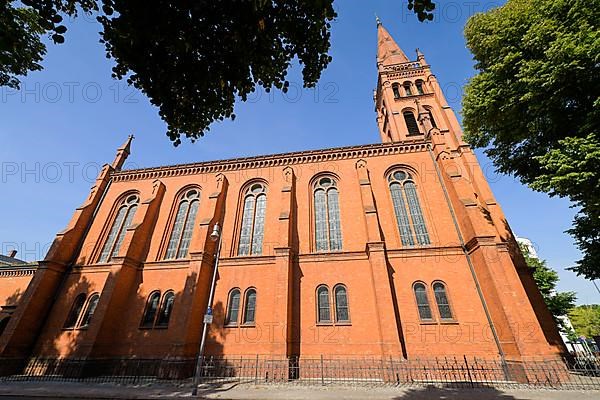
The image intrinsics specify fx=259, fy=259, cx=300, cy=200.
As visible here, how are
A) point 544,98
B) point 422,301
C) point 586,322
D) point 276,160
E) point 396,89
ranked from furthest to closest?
1. point 586,322
2. point 396,89
3. point 276,160
4. point 422,301
5. point 544,98

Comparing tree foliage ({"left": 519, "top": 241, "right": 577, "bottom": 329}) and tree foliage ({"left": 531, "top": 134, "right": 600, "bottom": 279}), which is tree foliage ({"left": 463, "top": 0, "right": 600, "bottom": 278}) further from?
tree foliage ({"left": 519, "top": 241, "right": 577, "bottom": 329})

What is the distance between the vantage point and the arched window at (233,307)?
555 inches

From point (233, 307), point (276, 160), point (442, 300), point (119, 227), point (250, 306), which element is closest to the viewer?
point (442, 300)

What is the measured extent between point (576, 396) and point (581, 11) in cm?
1319

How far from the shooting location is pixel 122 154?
2267 cm

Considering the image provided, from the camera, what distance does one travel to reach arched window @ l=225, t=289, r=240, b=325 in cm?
1410

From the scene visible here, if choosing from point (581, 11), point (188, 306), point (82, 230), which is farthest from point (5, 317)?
point (581, 11)

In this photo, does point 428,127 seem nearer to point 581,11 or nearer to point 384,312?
point 581,11

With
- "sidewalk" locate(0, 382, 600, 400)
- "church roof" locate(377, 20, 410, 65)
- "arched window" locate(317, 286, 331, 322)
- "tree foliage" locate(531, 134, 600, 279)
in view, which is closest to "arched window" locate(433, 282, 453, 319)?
"sidewalk" locate(0, 382, 600, 400)

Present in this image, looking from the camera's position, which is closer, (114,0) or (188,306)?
(114,0)

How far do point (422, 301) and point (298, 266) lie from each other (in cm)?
666

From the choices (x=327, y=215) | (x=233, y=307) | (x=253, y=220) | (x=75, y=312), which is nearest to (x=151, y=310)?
(x=75, y=312)

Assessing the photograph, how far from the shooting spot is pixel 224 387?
1051 cm

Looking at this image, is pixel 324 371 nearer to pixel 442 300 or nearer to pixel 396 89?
pixel 442 300
